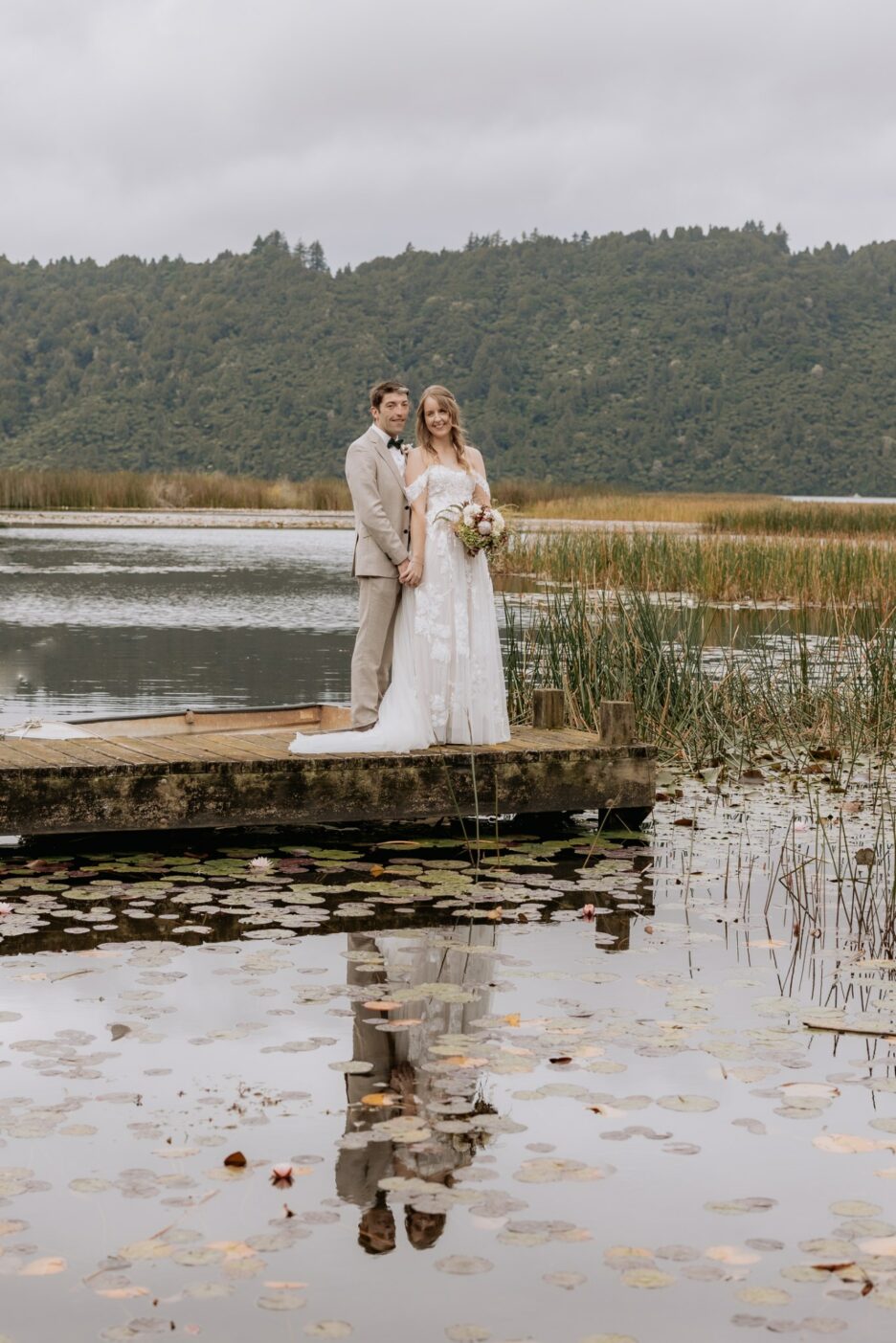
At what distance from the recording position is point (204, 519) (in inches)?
1912

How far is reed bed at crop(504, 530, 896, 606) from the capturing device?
57.4 feet

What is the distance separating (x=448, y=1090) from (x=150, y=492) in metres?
48.2

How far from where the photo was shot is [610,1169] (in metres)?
3.75

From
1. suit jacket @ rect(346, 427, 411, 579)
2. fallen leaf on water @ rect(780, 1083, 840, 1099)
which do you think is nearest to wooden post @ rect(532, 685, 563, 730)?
suit jacket @ rect(346, 427, 411, 579)

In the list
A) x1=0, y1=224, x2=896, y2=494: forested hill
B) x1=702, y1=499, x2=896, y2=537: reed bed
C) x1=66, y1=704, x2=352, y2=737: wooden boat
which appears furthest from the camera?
x1=0, y1=224, x2=896, y2=494: forested hill

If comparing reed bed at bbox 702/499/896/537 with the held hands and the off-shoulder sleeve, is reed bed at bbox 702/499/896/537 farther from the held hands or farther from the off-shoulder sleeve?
the held hands

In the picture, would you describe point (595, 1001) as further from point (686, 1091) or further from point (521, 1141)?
point (521, 1141)

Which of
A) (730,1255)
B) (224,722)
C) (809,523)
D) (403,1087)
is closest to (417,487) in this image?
(224,722)

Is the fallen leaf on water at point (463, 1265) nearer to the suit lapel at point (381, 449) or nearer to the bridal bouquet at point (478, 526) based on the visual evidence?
the bridal bouquet at point (478, 526)

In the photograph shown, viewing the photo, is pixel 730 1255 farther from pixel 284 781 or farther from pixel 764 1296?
pixel 284 781

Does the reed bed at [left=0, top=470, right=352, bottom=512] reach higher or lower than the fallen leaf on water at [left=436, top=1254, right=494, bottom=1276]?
higher

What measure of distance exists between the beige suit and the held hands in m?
0.03

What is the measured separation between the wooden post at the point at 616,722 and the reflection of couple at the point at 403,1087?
7.48 feet

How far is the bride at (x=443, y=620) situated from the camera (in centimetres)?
791
